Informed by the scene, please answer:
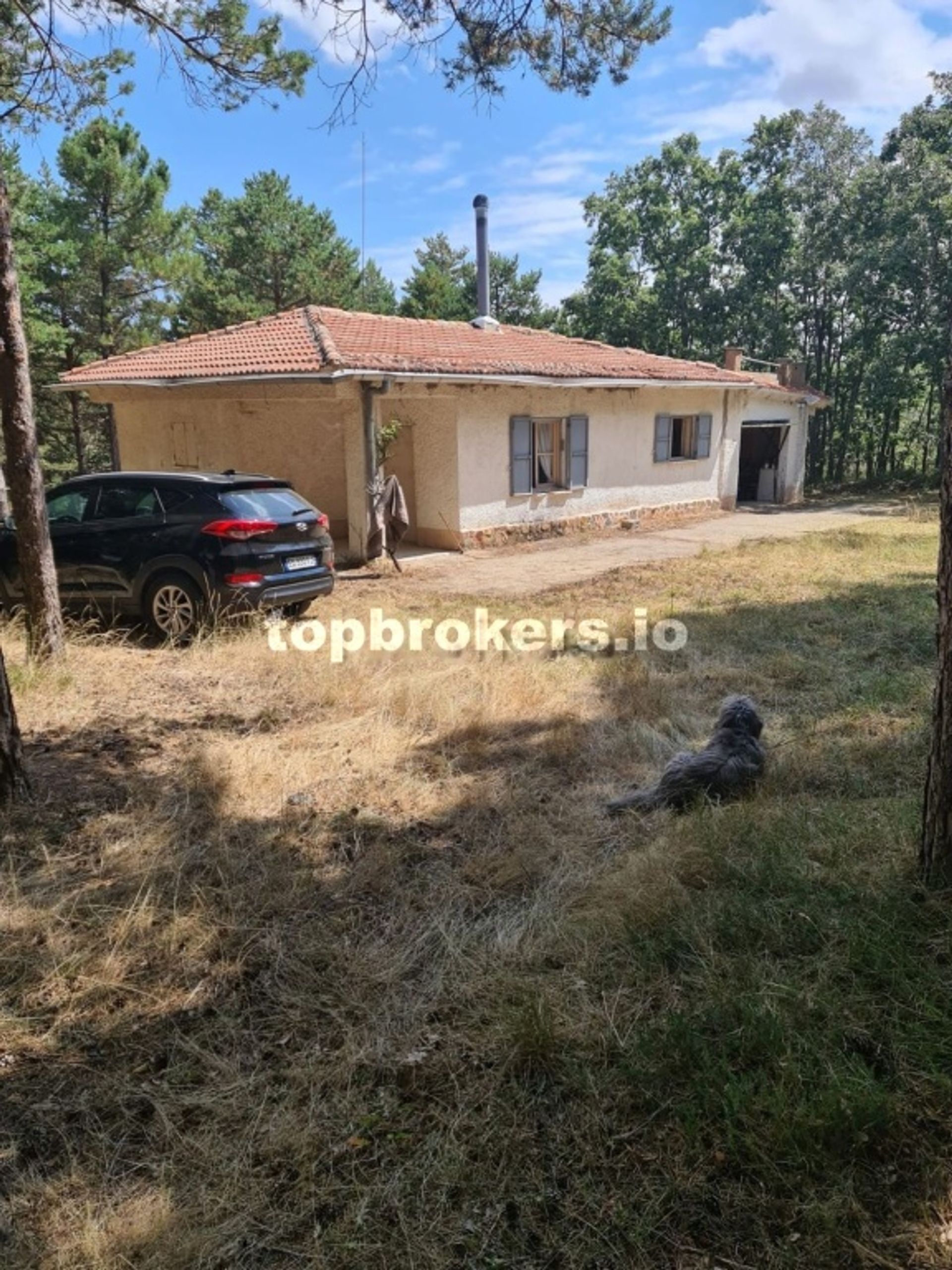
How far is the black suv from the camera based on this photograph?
7.46 m

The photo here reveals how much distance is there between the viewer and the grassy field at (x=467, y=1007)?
73.3 inches

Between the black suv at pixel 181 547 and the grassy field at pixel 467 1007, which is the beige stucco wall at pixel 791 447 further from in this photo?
the grassy field at pixel 467 1007

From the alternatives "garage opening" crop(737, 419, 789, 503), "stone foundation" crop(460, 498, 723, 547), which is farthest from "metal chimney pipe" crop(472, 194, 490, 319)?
"garage opening" crop(737, 419, 789, 503)

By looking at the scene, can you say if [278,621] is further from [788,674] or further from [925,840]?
[925,840]

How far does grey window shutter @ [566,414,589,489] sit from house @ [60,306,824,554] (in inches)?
1.4

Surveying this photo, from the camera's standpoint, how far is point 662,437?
18.4 metres

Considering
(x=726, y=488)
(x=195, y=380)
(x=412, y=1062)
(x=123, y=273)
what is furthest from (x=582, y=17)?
(x=123, y=273)

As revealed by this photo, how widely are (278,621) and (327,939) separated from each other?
5.16 meters

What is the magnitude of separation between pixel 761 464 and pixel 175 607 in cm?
2091

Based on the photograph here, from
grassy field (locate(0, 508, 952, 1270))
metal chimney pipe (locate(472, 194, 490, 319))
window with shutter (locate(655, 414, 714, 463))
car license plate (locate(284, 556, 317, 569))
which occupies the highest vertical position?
metal chimney pipe (locate(472, 194, 490, 319))

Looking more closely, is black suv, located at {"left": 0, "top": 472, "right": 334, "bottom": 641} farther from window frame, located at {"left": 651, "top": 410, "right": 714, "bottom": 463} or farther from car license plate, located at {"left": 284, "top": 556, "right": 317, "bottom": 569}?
window frame, located at {"left": 651, "top": 410, "right": 714, "bottom": 463}

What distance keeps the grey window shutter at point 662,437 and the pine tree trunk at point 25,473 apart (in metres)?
14.2

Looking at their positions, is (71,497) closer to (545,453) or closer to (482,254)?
(545,453)

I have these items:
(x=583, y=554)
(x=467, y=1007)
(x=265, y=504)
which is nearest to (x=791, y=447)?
(x=583, y=554)
